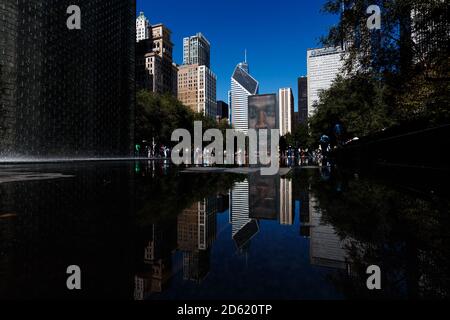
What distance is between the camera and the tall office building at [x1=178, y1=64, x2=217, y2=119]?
15138 cm

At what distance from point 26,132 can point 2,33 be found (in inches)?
370

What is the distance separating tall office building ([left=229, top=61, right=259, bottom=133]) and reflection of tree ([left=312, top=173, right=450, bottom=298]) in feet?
500

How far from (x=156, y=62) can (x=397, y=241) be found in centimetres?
11086

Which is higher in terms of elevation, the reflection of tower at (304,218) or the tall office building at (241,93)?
the tall office building at (241,93)

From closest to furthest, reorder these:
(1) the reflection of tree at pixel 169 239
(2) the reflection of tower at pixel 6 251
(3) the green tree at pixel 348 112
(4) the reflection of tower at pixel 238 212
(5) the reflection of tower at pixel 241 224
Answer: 1. (2) the reflection of tower at pixel 6 251
2. (1) the reflection of tree at pixel 169 239
3. (5) the reflection of tower at pixel 241 224
4. (4) the reflection of tower at pixel 238 212
5. (3) the green tree at pixel 348 112

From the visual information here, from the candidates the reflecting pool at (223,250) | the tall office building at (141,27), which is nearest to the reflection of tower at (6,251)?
the reflecting pool at (223,250)

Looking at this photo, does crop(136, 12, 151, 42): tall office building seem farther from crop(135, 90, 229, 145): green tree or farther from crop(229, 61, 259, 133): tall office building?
crop(135, 90, 229, 145): green tree

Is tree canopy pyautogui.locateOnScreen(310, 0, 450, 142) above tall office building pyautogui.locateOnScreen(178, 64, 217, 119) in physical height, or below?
below

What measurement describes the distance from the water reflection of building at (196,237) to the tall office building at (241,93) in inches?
6010

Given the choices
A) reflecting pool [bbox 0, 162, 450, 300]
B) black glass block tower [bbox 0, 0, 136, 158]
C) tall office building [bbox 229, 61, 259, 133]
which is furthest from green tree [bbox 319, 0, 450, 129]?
tall office building [bbox 229, 61, 259, 133]

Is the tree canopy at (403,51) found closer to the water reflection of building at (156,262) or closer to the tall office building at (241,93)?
the water reflection of building at (156,262)

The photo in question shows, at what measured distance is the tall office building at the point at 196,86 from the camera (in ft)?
497
